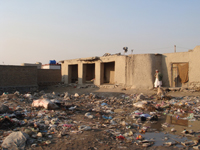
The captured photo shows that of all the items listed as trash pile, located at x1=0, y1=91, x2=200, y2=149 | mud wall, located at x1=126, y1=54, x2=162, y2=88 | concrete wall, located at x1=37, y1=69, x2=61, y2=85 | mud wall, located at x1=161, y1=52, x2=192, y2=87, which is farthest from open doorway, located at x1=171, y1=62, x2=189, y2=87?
concrete wall, located at x1=37, y1=69, x2=61, y2=85

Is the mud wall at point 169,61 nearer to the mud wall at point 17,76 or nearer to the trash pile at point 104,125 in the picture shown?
the trash pile at point 104,125

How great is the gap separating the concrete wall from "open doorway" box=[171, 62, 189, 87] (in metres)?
12.6

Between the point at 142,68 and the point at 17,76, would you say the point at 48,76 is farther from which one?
the point at 142,68

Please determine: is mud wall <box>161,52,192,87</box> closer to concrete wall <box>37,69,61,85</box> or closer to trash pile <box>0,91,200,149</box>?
trash pile <box>0,91,200,149</box>

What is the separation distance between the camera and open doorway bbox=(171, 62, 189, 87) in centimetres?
1155

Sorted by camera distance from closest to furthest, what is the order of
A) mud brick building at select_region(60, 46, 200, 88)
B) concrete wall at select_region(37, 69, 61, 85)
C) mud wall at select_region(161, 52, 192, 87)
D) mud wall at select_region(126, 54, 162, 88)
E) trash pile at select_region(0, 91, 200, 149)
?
1. trash pile at select_region(0, 91, 200, 149)
2. mud brick building at select_region(60, 46, 200, 88)
3. mud wall at select_region(161, 52, 192, 87)
4. mud wall at select_region(126, 54, 162, 88)
5. concrete wall at select_region(37, 69, 61, 85)

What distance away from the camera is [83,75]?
1628 centimetres

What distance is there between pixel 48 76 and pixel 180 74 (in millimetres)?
13818

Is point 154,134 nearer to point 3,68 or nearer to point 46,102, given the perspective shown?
point 46,102

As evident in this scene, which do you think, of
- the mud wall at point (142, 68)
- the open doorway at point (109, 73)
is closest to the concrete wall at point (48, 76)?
the open doorway at point (109, 73)

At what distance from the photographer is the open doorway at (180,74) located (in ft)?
37.9

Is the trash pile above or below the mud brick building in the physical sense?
below

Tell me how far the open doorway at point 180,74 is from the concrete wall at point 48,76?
41.4ft

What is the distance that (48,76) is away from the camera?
20.8 m
